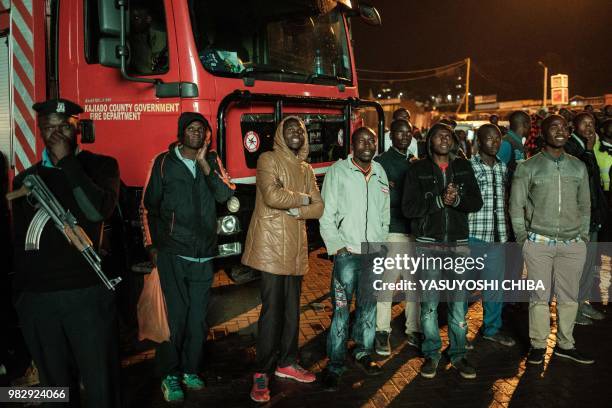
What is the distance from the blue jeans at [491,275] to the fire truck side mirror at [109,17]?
3515 millimetres

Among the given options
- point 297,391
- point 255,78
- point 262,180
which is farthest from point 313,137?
point 297,391

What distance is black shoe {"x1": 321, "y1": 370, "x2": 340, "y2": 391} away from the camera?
13.5ft

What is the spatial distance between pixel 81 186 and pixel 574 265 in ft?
12.9

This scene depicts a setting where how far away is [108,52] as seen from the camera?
4.29m

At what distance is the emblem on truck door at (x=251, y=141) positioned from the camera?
4.77 meters

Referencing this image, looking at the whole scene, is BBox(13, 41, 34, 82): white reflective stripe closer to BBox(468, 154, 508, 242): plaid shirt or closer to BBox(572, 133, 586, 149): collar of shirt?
BBox(468, 154, 508, 242): plaid shirt

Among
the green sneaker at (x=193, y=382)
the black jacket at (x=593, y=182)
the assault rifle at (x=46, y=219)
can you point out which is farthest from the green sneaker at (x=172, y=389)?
the black jacket at (x=593, y=182)

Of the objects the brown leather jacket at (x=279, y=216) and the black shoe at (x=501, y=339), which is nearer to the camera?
the brown leather jacket at (x=279, y=216)

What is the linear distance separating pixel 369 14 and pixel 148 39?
286 cm

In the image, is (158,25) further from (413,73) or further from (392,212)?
(413,73)

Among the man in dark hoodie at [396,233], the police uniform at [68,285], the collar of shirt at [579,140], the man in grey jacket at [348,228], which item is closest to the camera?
the police uniform at [68,285]

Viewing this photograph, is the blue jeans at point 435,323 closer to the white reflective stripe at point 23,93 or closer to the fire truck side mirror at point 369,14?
the fire truck side mirror at point 369,14

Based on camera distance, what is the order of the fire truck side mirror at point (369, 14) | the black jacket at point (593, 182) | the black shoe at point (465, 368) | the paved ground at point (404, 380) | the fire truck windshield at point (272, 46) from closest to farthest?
the paved ground at point (404, 380) → the black shoe at point (465, 368) → the fire truck windshield at point (272, 46) → the black jacket at point (593, 182) → the fire truck side mirror at point (369, 14)

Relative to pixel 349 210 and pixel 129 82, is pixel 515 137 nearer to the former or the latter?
pixel 349 210
